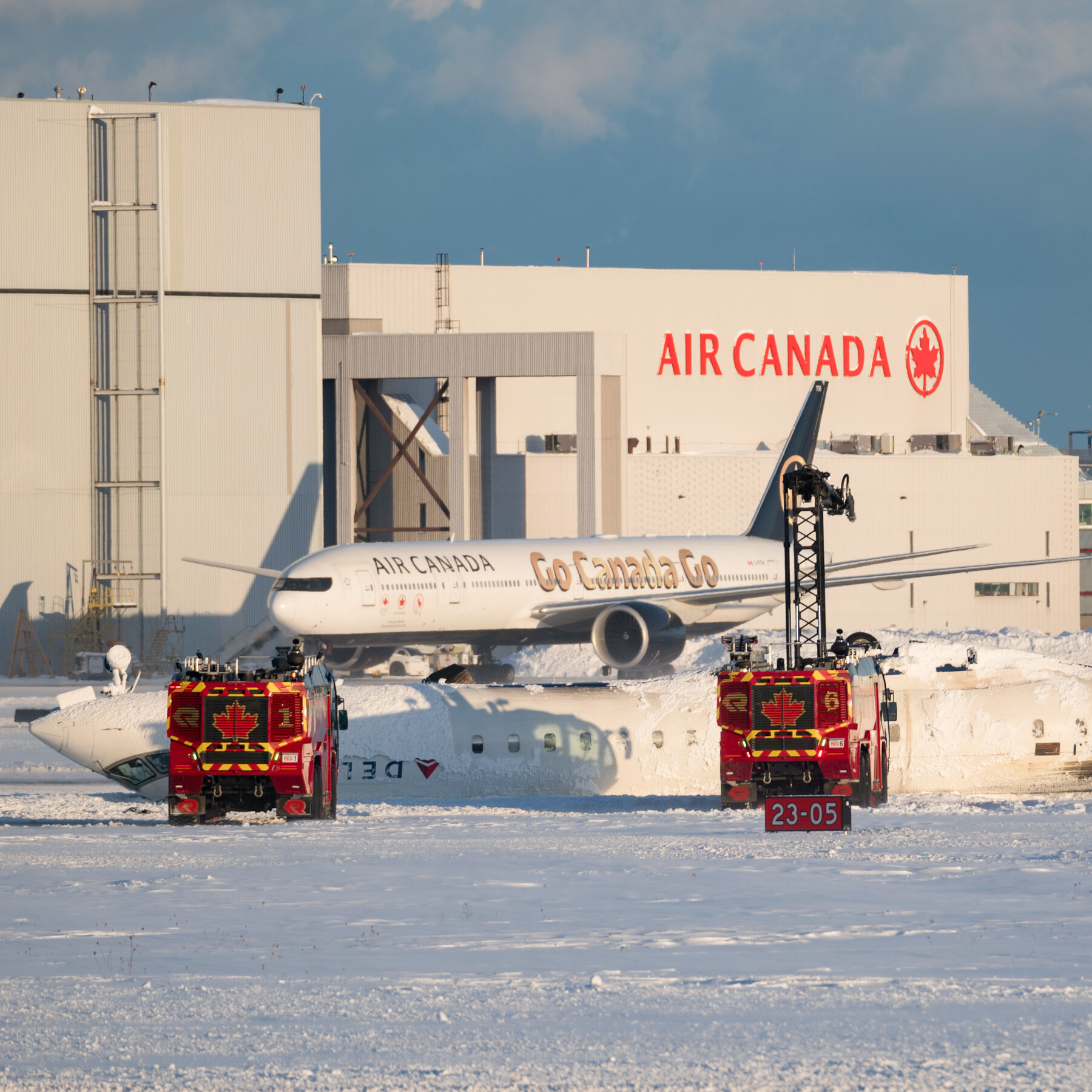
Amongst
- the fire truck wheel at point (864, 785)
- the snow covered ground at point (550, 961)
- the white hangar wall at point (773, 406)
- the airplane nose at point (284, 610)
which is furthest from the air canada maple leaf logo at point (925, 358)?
the snow covered ground at point (550, 961)

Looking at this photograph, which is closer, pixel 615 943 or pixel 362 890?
pixel 615 943

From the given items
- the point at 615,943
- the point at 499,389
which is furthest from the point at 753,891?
the point at 499,389

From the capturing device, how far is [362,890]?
1791 cm

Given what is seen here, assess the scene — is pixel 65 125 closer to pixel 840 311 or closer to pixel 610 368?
pixel 610 368

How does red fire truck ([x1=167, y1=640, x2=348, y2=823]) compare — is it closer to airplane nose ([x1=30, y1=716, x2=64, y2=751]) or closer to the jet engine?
airplane nose ([x1=30, y1=716, x2=64, y2=751])

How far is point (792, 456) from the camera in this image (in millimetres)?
66562

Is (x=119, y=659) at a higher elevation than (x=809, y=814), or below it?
higher

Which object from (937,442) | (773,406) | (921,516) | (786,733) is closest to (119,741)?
(786,733)

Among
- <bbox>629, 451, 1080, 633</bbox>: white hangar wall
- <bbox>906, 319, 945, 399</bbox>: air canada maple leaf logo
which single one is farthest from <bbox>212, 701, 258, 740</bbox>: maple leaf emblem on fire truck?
<bbox>906, 319, 945, 399</bbox>: air canada maple leaf logo

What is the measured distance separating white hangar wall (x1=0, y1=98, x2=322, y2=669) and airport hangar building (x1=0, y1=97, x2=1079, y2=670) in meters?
0.09

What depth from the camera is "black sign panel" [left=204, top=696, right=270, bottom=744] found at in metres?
25.0

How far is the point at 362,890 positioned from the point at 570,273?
236ft

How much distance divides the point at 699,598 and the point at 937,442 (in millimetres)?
33098

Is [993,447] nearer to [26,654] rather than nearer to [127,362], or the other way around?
[127,362]
